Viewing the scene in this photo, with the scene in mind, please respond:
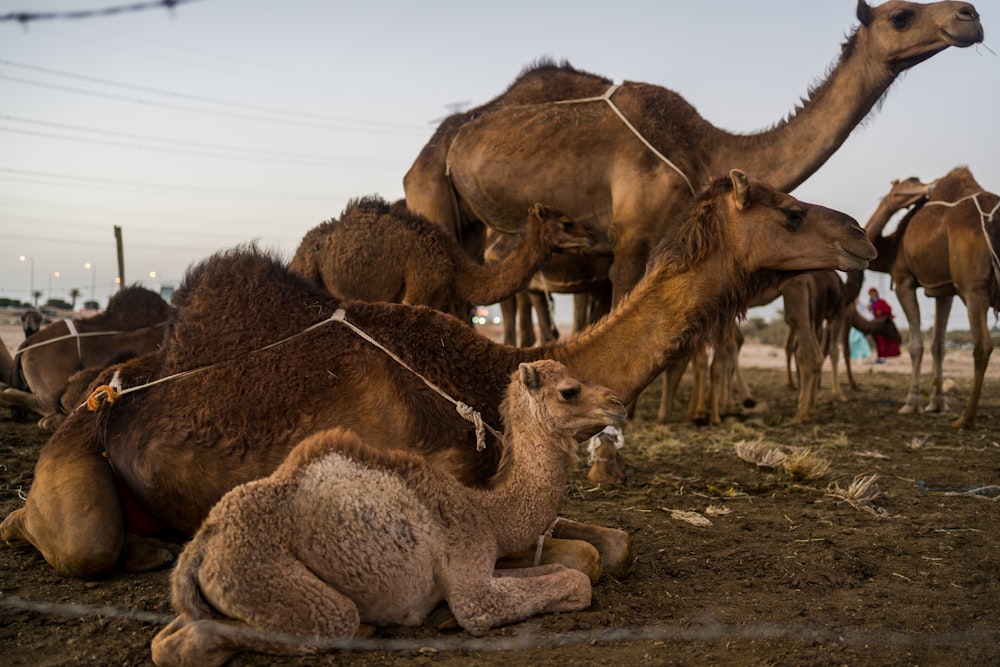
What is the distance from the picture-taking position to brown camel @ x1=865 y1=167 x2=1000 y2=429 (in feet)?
34.7

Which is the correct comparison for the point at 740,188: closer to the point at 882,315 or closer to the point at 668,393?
the point at 668,393

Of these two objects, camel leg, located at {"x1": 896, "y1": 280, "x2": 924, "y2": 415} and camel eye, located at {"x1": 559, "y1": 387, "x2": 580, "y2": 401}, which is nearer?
camel eye, located at {"x1": 559, "y1": 387, "x2": 580, "y2": 401}

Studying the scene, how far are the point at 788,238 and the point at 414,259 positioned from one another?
12.2ft

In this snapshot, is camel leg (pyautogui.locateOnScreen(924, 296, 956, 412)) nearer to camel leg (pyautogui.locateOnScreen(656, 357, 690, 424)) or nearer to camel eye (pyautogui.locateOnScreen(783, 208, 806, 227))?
camel leg (pyautogui.locateOnScreen(656, 357, 690, 424))

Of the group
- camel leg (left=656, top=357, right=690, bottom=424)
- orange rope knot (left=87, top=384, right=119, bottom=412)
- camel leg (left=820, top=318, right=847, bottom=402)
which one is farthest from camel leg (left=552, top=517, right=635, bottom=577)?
camel leg (left=820, top=318, right=847, bottom=402)

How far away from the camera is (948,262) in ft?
37.8

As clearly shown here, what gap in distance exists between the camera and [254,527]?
3.27 meters

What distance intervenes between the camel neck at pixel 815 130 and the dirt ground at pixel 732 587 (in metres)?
2.48

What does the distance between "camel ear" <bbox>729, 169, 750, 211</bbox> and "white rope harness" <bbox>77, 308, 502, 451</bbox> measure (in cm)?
196

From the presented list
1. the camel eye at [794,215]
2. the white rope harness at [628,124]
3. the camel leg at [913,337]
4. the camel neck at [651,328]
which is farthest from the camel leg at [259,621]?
the camel leg at [913,337]

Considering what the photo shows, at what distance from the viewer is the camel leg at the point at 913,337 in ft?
40.3

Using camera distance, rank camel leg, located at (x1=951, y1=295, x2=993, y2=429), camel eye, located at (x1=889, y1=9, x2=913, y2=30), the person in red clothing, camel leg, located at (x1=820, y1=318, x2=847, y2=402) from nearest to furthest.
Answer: camel eye, located at (x1=889, y1=9, x2=913, y2=30)
camel leg, located at (x1=951, y1=295, x2=993, y2=429)
camel leg, located at (x1=820, y1=318, x2=847, y2=402)
the person in red clothing

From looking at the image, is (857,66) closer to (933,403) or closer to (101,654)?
(933,403)

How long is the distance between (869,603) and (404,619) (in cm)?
207
